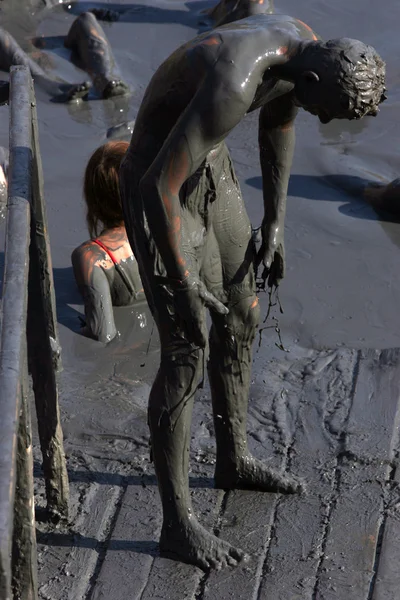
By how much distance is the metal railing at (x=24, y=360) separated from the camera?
2.20 meters

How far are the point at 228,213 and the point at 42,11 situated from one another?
729cm

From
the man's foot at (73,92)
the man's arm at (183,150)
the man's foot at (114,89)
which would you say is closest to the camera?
the man's arm at (183,150)

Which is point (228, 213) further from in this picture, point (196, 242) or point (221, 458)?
point (221, 458)

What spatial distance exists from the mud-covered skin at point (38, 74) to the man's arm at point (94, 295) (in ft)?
10.4

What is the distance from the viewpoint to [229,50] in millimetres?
3158

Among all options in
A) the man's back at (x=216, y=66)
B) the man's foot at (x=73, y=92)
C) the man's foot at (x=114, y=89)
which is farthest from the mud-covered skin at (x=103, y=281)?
the man's foot at (x=114, y=89)

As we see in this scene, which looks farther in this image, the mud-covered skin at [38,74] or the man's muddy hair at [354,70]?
the mud-covered skin at [38,74]

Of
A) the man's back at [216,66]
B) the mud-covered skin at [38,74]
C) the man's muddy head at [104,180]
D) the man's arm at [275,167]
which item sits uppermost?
the man's back at [216,66]

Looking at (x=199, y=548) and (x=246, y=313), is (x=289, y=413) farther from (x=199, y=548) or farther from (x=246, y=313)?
(x=199, y=548)

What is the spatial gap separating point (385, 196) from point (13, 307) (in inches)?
166

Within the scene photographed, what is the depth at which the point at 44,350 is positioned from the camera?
3748 mm

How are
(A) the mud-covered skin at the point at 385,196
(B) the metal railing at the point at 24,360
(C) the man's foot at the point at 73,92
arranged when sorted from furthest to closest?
(C) the man's foot at the point at 73,92
(A) the mud-covered skin at the point at 385,196
(B) the metal railing at the point at 24,360

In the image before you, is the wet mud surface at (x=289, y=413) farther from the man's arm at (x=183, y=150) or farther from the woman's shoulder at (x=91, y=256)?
the man's arm at (x=183, y=150)

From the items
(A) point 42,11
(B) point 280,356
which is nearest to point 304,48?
(B) point 280,356
